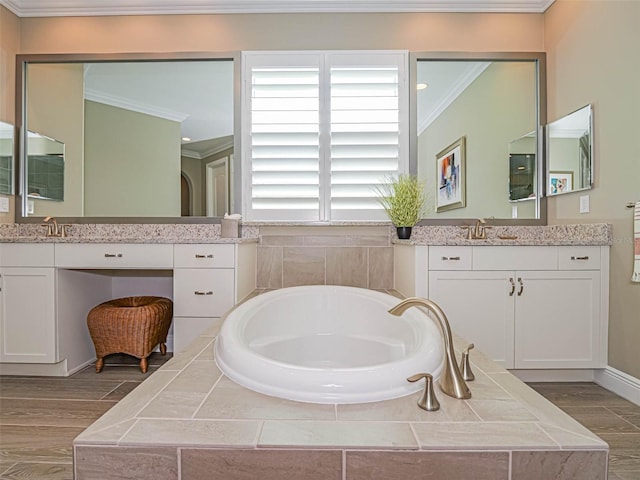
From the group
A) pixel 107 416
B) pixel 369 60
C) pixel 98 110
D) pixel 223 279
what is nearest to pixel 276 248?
pixel 223 279

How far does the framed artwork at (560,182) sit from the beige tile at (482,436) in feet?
7.62

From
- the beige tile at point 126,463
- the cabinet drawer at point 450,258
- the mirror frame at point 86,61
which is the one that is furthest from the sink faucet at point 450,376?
the mirror frame at point 86,61

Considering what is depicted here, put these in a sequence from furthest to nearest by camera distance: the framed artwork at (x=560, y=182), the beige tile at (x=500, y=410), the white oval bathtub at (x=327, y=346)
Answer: the framed artwork at (x=560, y=182)
the white oval bathtub at (x=327, y=346)
the beige tile at (x=500, y=410)

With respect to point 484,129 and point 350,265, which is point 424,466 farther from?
point 484,129

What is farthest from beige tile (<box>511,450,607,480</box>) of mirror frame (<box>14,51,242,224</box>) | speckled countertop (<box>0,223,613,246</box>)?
mirror frame (<box>14,51,242,224</box>)

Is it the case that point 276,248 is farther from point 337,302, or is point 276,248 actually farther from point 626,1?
point 626,1

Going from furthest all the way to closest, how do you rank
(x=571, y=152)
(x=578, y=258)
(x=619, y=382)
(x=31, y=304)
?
(x=571, y=152), (x=31, y=304), (x=578, y=258), (x=619, y=382)

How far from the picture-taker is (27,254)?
99.2 inches

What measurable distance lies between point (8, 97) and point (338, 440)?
3.51m

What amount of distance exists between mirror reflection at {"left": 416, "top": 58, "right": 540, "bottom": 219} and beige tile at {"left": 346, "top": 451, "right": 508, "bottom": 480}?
94.4 inches

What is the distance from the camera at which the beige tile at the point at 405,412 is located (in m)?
0.94

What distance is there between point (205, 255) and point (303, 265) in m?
0.82

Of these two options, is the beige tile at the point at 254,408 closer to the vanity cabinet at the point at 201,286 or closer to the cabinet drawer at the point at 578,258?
the vanity cabinet at the point at 201,286

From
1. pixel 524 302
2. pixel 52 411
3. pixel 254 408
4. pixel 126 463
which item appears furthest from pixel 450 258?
pixel 52 411
